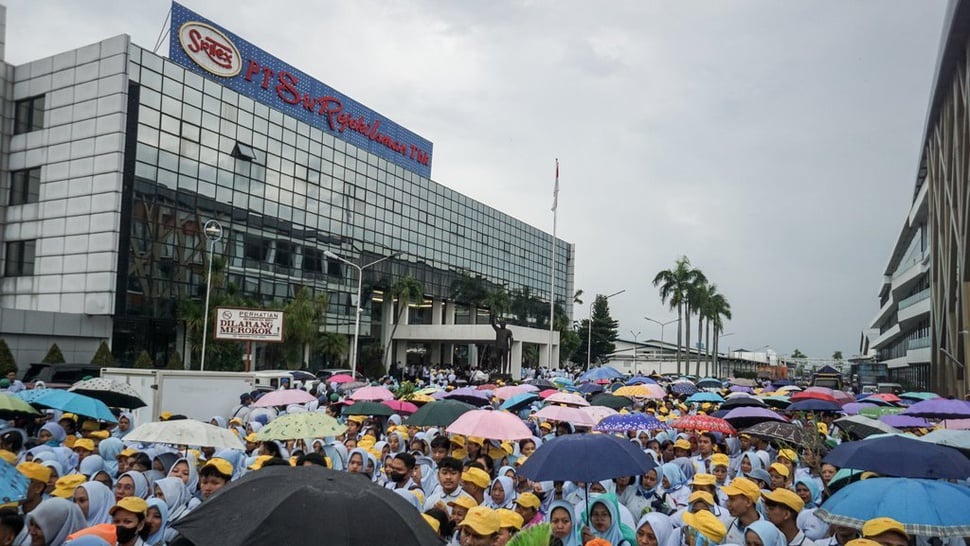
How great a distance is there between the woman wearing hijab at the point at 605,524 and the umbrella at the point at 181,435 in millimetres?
4116

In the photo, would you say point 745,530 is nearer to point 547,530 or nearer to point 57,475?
point 547,530

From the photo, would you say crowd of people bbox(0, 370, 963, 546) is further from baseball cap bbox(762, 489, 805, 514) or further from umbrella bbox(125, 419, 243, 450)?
umbrella bbox(125, 419, 243, 450)

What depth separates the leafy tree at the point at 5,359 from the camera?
28833 mm

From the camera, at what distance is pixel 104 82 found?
117ft

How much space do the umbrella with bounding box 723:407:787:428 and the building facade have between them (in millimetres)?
31655

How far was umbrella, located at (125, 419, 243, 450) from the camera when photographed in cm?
766

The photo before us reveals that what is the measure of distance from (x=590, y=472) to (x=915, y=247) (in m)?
56.2

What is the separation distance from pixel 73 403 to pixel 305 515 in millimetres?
7599

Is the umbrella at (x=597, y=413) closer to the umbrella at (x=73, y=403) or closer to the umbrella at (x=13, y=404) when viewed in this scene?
the umbrella at (x=73, y=403)

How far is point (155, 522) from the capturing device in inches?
238

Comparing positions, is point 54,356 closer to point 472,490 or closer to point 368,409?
point 368,409

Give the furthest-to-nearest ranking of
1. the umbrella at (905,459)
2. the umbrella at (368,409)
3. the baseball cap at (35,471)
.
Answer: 1. the umbrella at (368,409)
2. the baseball cap at (35,471)
3. the umbrella at (905,459)

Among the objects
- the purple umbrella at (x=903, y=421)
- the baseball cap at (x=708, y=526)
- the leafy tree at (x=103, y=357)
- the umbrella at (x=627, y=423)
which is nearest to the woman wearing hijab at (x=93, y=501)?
the baseball cap at (x=708, y=526)

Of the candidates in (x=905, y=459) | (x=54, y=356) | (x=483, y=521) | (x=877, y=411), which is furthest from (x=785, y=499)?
(x=54, y=356)
